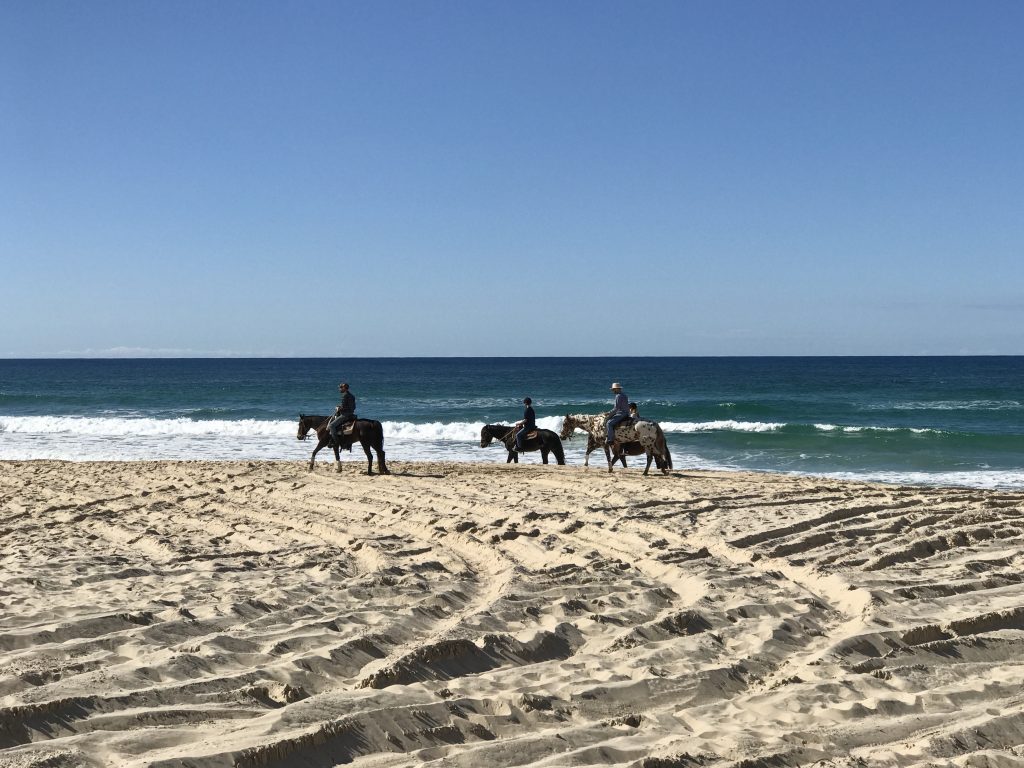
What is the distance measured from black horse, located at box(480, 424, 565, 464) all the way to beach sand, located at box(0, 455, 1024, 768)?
27.3 feet

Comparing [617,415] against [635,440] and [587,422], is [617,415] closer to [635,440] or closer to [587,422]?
[635,440]

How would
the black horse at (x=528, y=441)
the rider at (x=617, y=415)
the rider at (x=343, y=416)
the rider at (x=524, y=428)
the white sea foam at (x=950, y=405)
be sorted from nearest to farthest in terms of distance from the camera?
the rider at (x=617, y=415)
the rider at (x=343, y=416)
the rider at (x=524, y=428)
the black horse at (x=528, y=441)
the white sea foam at (x=950, y=405)

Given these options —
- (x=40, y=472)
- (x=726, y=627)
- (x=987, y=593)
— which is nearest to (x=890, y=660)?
(x=726, y=627)

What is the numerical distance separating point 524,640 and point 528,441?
517 inches

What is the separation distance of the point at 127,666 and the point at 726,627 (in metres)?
3.65

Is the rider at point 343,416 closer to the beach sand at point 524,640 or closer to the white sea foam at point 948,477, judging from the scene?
the beach sand at point 524,640

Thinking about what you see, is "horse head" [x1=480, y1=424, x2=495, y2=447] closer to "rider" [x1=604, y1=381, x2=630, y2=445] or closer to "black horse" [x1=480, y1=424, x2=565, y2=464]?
"black horse" [x1=480, y1=424, x2=565, y2=464]

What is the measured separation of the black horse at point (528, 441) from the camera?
1827cm

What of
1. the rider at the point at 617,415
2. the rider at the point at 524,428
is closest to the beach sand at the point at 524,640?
the rider at the point at 617,415

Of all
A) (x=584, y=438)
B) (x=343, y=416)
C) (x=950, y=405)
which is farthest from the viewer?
(x=950, y=405)

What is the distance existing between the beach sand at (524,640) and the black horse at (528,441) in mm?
8329

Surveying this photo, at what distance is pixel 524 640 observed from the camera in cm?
512

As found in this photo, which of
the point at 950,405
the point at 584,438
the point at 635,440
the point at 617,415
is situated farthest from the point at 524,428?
the point at 950,405

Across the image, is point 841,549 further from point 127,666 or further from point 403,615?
point 127,666
